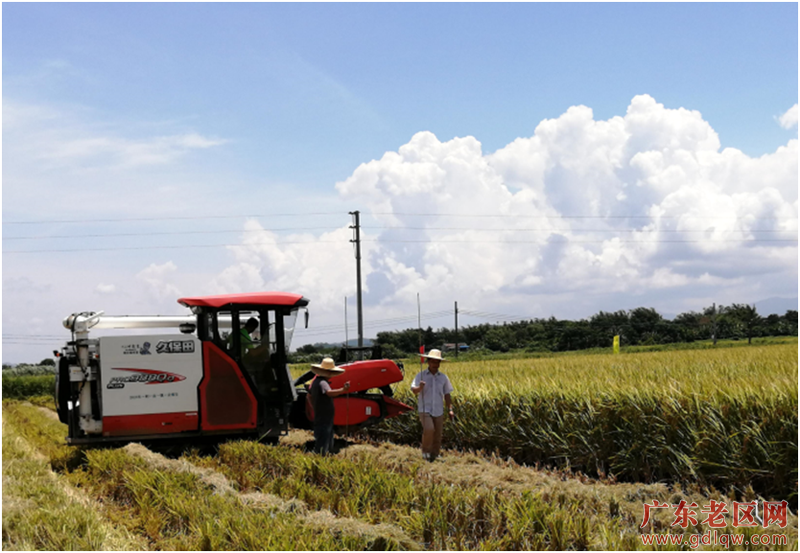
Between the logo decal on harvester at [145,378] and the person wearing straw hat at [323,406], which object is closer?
the person wearing straw hat at [323,406]

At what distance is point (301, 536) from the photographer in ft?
18.0

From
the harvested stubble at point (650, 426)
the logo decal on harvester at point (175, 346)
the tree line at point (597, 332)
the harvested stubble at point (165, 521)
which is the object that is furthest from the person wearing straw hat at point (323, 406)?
the tree line at point (597, 332)

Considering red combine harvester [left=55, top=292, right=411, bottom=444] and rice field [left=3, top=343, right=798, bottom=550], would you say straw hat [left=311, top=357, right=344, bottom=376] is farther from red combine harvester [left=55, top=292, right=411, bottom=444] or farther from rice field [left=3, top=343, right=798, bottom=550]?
rice field [left=3, top=343, right=798, bottom=550]

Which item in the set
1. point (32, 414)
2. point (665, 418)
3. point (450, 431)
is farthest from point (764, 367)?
point (32, 414)

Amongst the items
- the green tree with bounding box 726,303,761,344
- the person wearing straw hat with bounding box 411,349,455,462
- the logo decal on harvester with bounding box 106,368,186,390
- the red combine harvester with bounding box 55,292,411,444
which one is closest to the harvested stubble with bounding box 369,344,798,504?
the person wearing straw hat with bounding box 411,349,455,462

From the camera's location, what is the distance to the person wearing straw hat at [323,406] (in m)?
10.4

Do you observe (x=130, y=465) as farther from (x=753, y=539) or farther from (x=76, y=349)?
(x=753, y=539)

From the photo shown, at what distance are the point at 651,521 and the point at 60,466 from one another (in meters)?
8.79

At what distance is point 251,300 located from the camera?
1095cm

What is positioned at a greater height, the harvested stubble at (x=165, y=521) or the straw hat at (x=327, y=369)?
the straw hat at (x=327, y=369)

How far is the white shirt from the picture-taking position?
10.6 metres

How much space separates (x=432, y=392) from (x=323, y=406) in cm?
168

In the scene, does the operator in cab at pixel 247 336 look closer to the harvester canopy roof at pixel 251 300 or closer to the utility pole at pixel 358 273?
the harvester canopy roof at pixel 251 300

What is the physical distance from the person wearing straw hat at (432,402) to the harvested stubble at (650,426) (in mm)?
1069
